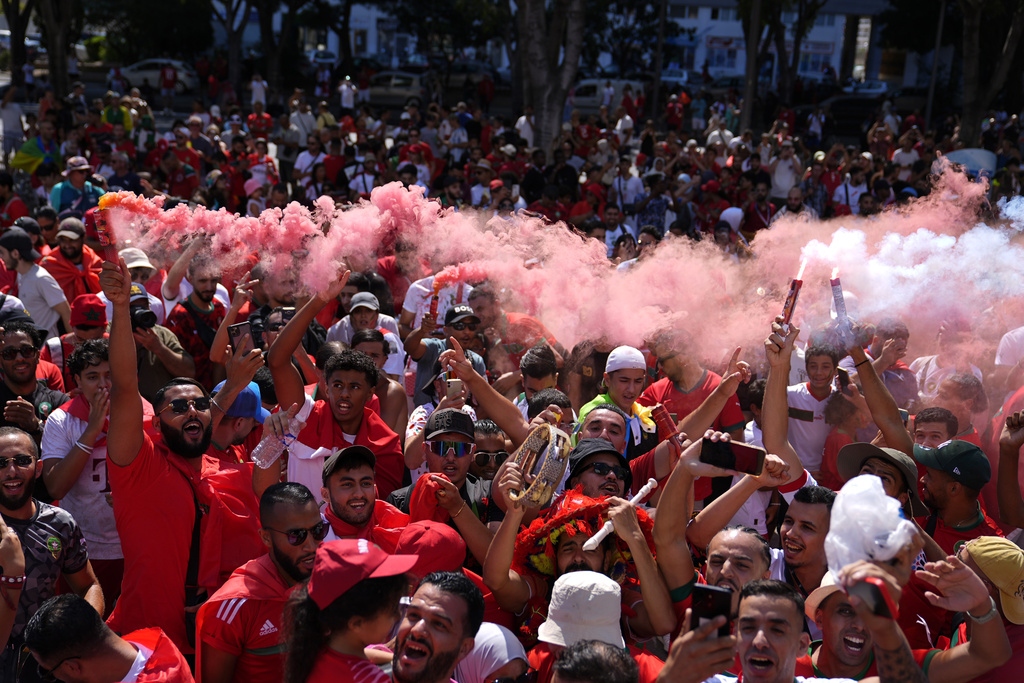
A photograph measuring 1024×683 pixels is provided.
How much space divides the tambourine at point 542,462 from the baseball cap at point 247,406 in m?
1.77

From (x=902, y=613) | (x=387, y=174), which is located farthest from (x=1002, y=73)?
(x=902, y=613)

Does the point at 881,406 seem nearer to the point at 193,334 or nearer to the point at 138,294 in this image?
the point at 193,334

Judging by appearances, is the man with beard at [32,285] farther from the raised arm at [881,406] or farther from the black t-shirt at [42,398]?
the raised arm at [881,406]

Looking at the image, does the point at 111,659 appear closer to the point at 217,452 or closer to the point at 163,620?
the point at 163,620

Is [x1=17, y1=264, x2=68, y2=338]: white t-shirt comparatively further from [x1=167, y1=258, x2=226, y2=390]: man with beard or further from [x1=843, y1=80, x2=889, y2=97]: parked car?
[x1=843, y1=80, x2=889, y2=97]: parked car

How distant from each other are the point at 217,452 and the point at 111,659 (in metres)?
1.97

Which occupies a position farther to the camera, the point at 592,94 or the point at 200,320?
the point at 592,94

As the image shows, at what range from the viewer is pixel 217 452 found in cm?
555

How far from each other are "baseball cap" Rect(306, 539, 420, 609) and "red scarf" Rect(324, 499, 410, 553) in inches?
43.7

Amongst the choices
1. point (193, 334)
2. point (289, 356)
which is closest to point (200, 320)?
point (193, 334)

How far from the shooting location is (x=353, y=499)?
15.2 feet

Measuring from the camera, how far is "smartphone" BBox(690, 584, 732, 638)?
3109mm

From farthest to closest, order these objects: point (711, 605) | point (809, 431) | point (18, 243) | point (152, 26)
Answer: point (152, 26), point (18, 243), point (809, 431), point (711, 605)

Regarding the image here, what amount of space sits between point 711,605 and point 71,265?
7380mm
